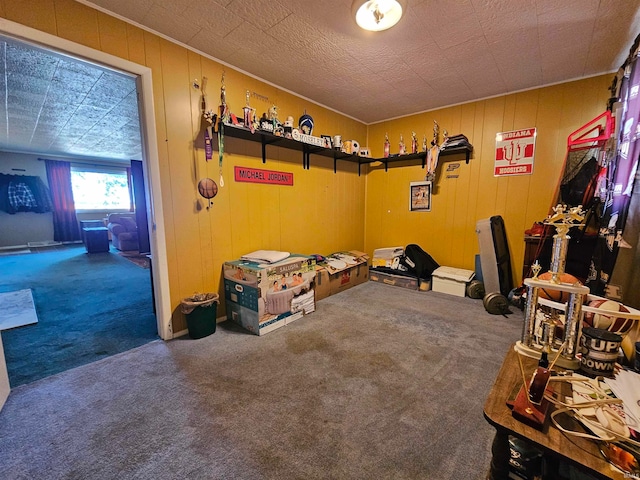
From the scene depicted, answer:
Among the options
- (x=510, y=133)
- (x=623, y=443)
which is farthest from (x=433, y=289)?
(x=623, y=443)

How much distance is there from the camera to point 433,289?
11.3ft

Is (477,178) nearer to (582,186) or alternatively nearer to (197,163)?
(582,186)

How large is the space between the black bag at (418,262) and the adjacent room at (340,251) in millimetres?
58

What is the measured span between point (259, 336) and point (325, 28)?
97.6 inches

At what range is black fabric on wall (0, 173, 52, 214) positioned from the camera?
22.0 feet

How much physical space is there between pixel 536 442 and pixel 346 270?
289 centimetres

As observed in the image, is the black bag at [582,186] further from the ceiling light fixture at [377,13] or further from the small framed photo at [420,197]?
the ceiling light fixture at [377,13]

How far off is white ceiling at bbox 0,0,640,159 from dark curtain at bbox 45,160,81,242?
15.5 ft

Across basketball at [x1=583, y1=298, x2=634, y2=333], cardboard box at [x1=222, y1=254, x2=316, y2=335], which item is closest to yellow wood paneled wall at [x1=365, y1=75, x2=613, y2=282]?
cardboard box at [x1=222, y1=254, x2=316, y2=335]

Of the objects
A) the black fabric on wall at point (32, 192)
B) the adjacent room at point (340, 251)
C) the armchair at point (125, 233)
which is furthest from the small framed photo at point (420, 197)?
the black fabric on wall at point (32, 192)

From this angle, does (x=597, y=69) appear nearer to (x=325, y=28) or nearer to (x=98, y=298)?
(x=325, y=28)

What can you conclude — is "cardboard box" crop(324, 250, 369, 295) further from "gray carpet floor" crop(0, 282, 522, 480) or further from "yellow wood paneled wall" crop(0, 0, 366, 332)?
"gray carpet floor" crop(0, 282, 522, 480)

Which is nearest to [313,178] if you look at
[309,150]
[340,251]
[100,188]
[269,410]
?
[309,150]

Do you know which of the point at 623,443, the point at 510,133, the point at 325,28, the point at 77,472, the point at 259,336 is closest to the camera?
the point at 623,443
